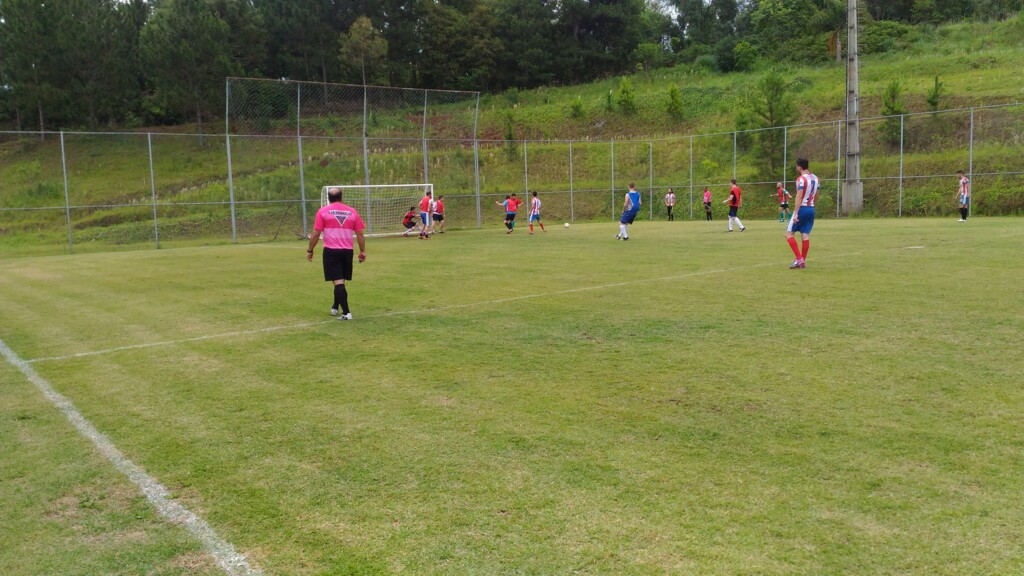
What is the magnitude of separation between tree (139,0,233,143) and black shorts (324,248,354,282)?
41.2m

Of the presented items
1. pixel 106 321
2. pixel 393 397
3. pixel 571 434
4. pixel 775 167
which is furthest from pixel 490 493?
pixel 775 167

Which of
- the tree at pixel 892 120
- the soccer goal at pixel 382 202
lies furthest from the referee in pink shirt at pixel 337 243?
the tree at pixel 892 120

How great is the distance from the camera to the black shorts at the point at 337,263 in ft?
29.6

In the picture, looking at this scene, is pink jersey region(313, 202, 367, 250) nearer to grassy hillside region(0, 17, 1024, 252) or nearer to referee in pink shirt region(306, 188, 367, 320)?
referee in pink shirt region(306, 188, 367, 320)

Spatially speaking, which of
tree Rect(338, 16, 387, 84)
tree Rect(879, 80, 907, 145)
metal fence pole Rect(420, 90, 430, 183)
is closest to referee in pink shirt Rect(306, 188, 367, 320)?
metal fence pole Rect(420, 90, 430, 183)

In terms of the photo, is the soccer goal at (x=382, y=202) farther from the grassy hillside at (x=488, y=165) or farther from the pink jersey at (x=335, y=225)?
the pink jersey at (x=335, y=225)

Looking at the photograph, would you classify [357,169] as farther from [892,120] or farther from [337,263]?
[892,120]

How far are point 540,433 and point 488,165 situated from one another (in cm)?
3232

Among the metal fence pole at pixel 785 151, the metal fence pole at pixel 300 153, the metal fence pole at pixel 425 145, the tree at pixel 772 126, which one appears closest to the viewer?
the metal fence pole at pixel 300 153

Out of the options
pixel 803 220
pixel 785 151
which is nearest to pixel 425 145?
pixel 785 151

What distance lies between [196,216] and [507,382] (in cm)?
2613

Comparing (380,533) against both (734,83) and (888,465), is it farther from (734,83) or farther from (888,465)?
(734,83)

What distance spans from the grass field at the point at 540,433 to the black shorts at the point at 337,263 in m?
0.61

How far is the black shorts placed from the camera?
9016 mm
